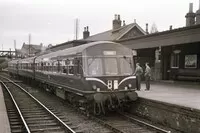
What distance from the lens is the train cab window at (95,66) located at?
1235 cm

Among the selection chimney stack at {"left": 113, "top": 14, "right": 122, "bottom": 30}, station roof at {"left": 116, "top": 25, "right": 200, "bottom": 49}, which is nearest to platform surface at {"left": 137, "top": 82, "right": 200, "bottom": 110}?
station roof at {"left": 116, "top": 25, "right": 200, "bottom": 49}

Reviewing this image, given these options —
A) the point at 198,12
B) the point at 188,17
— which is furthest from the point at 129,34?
Result: the point at 198,12

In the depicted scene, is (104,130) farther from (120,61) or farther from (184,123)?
(120,61)

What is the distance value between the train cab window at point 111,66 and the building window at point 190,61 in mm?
9117

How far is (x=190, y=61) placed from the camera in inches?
822

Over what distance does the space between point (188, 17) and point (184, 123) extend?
18.6 meters

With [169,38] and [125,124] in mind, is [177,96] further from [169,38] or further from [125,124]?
[169,38]

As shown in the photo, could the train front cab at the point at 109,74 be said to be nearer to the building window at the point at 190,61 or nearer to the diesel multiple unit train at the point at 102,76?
the diesel multiple unit train at the point at 102,76

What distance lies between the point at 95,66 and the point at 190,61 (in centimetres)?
1016

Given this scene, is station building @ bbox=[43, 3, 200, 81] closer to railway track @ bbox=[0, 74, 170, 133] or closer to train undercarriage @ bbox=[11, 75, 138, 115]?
train undercarriage @ bbox=[11, 75, 138, 115]

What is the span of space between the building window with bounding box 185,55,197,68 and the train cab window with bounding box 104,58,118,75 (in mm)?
9117

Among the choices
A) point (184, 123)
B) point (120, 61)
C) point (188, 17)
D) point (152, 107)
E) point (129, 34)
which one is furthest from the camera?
point (129, 34)

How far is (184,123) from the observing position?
1006 centimetres

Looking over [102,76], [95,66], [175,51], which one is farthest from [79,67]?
[175,51]
